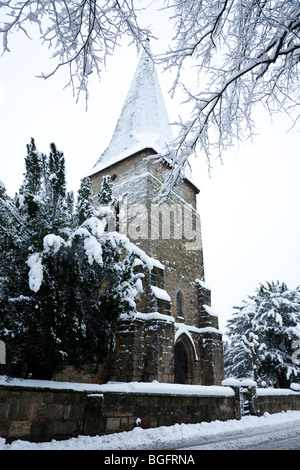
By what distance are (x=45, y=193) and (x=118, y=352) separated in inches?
226

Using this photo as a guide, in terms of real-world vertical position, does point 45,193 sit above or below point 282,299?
below

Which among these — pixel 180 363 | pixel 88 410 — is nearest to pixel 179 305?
pixel 180 363

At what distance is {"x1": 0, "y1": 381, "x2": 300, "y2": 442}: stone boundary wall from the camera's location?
4422 mm

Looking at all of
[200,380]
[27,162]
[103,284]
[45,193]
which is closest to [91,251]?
[103,284]

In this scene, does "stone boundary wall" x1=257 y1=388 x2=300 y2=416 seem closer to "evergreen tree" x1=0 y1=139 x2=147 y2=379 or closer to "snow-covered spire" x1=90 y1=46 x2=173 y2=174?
"evergreen tree" x1=0 y1=139 x2=147 y2=379

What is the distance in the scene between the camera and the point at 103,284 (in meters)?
6.52

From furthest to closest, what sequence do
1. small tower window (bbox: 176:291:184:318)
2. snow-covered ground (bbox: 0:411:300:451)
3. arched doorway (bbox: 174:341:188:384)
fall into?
small tower window (bbox: 176:291:184:318) < arched doorway (bbox: 174:341:188:384) < snow-covered ground (bbox: 0:411:300:451)

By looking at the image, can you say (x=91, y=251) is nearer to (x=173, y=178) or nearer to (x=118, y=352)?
(x=173, y=178)

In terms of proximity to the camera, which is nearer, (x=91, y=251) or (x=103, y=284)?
(x=91, y=251)

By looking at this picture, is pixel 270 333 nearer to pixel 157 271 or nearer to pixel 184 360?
pixel 184 360

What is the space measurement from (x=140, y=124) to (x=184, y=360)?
1260cm

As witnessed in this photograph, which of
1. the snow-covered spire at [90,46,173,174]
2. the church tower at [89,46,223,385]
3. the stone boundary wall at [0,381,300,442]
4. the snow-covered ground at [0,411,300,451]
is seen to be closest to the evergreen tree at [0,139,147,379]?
the stone boundary wall at [0,381,300,442]
